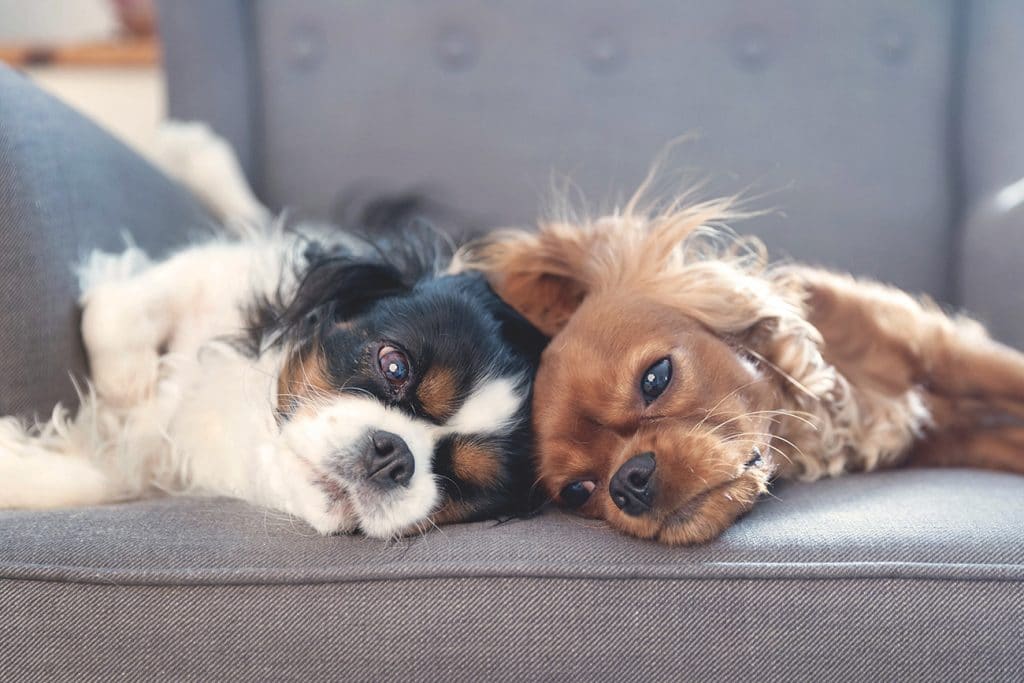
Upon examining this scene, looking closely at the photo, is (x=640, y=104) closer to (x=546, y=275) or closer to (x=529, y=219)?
(x=529, y=219)

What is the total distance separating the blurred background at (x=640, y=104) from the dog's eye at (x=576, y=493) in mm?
998

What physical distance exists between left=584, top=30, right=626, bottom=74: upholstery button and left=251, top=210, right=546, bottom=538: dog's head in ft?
3.32

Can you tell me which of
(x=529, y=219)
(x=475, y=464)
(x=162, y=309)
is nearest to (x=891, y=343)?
(x=475, y=464)

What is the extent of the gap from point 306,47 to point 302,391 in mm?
1302

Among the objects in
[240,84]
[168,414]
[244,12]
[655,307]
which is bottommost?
[168,414]

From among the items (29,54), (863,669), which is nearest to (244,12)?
(29,54)

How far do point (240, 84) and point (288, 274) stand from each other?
927mm

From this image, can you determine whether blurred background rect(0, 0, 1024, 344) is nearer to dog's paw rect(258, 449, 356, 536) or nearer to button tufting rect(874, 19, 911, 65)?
button tufting rect(874, 19, 911, 65)

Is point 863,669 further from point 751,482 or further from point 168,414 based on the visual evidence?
point 168,414

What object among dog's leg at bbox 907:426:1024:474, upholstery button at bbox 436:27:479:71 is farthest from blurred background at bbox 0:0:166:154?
dog's leg at bbox 907:426:1024:474

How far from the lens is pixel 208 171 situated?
6.44 ft

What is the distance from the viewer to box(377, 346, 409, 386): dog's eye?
1.17 m

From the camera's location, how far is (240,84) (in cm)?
215

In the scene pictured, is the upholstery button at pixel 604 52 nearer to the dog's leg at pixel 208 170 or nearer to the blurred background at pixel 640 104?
the blurred background at pixel 640 104
